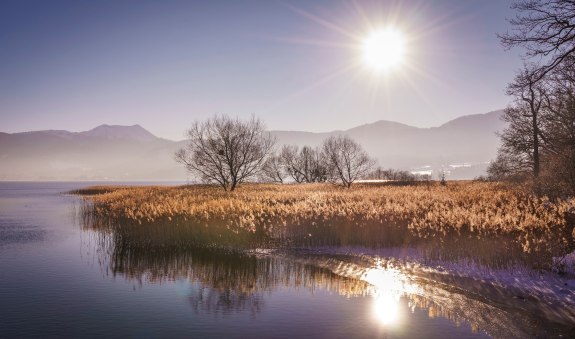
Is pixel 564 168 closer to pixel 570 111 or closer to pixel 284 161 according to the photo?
pixel 570 111

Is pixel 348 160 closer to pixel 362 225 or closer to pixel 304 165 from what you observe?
pixel 304 165

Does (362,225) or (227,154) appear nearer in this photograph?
(362,225)

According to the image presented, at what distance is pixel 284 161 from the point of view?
74.4 metres

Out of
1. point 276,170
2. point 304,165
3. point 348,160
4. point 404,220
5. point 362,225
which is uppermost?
point 304,165

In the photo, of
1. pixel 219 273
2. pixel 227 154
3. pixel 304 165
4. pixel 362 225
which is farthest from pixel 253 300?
pixel 304 165

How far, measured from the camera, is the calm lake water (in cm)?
→ 775

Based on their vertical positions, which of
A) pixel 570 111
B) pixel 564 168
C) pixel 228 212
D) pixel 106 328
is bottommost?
pixel 106 328

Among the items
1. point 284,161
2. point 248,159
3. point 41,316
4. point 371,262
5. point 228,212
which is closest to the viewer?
point 41,316

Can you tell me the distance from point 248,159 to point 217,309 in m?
33.0

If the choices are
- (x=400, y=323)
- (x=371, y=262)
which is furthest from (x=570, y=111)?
(x=400, y=323)

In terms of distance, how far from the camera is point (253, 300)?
9711mm

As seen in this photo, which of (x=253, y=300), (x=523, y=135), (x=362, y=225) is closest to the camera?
(x=253, y=300)

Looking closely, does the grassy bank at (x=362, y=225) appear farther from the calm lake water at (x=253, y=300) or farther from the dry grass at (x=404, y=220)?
the calm lake water at (x=253, y=300)

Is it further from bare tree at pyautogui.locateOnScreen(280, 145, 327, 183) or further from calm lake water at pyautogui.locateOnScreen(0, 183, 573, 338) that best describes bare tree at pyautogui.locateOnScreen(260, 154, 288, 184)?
calm lake water at pyautogui.locateOnScreen(0, 183, 573, 338)
